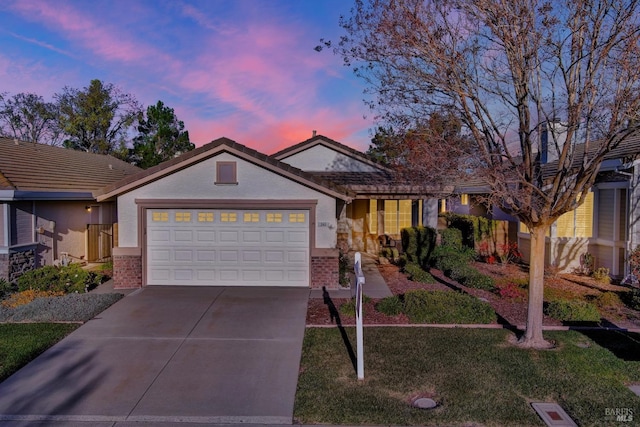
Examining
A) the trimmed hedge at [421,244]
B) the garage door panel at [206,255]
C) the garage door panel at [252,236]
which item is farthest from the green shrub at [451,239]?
the garage door panel at [206,255]

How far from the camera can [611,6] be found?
7109 millimetres

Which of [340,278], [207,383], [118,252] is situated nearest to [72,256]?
[118,252]

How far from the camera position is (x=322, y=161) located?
19281 mm

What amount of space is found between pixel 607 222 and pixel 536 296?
7060 mm

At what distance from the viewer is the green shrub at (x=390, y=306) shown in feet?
31.9

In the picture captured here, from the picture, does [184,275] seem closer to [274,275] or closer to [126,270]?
[126,270]

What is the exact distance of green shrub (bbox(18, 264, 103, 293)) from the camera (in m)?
11.5

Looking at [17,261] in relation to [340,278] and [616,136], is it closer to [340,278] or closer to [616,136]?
[340,278]

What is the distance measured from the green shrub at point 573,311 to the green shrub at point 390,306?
3.03 metres

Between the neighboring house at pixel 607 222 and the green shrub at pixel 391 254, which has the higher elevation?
the neighboring house at pixel 607 222

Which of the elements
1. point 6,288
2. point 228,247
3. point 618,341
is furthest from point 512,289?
point 6,288

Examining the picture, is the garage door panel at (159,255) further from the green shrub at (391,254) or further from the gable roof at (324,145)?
the green shrub at (391,254)

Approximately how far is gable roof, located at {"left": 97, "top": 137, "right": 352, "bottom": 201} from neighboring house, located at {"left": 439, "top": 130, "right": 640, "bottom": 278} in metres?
3.20

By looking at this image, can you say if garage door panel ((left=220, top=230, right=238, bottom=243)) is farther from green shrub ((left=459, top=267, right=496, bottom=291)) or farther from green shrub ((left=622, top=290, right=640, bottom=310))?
green shrub ((left=622, top=290, right=640, bottom=310))
